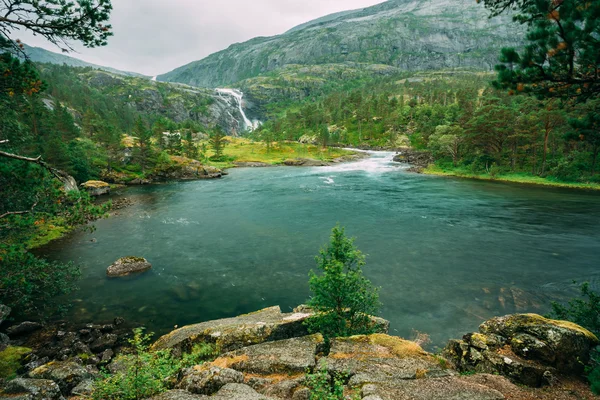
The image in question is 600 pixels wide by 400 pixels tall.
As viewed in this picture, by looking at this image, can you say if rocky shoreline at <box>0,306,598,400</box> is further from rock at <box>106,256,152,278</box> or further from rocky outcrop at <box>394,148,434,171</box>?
rocky outcrop at <box>394,148,434,171</box>

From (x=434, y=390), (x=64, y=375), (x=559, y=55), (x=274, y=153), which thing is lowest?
(x=64, y=375)

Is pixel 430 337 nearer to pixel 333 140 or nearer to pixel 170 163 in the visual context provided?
pixel 170 163

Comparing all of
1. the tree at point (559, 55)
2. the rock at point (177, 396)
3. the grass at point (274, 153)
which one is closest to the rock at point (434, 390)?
the rock at point (177, 396)

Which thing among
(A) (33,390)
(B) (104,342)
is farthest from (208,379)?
(B) (104,342)

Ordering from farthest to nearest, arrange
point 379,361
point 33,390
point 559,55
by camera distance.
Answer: point 379,361 → point 33,390 → point 559,55

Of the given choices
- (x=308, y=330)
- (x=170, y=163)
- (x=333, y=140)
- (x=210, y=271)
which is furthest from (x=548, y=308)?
(x=333, y=140)

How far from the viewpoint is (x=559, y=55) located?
27.3ft

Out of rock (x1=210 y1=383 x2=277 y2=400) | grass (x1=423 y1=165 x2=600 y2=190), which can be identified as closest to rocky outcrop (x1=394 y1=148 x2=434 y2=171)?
grass (x1=423 y1=165 x2=600 y2=190)

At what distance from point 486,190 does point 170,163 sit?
267 feet

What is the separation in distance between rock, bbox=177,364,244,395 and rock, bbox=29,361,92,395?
5724 mm

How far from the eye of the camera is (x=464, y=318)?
18.9 m

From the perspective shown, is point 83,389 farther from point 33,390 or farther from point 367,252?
point 367,252

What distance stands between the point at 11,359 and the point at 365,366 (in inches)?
721

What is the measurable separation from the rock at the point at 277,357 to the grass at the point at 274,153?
102 meters
